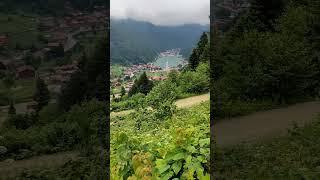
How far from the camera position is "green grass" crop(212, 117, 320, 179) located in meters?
5.65

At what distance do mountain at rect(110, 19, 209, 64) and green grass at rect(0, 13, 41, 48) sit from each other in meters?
0.71

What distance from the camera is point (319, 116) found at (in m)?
5.82

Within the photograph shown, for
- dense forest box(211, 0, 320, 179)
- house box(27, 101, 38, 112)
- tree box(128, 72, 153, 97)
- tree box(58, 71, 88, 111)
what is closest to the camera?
house box(27, 101, 38, 112)

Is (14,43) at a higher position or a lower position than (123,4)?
lower

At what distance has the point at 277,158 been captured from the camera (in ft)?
18.7

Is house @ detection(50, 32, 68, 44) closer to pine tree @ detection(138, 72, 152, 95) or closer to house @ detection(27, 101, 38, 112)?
house @ detection(27, 101, 38, 112)

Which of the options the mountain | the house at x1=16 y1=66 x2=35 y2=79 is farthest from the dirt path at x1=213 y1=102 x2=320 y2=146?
the house at x1=16 y1=66 x2=35 y2=79

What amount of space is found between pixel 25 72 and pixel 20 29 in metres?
0.39

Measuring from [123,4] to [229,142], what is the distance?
1730 mm

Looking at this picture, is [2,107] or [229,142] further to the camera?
[229,142]

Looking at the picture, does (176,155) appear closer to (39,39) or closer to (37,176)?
(37,176)

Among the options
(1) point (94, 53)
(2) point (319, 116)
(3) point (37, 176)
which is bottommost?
(3) point (37, 176)

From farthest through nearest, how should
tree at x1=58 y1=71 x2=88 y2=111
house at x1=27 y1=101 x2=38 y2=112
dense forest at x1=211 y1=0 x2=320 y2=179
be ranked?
dense forest at x1=211 y1=0 x2=320 y2=179
tree at x1=58 y1=71 x2=88 y2=111
house at x1=27 y1=101 x2=38 y2=112

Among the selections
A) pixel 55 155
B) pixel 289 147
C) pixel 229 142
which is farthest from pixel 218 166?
pixel 55 155
